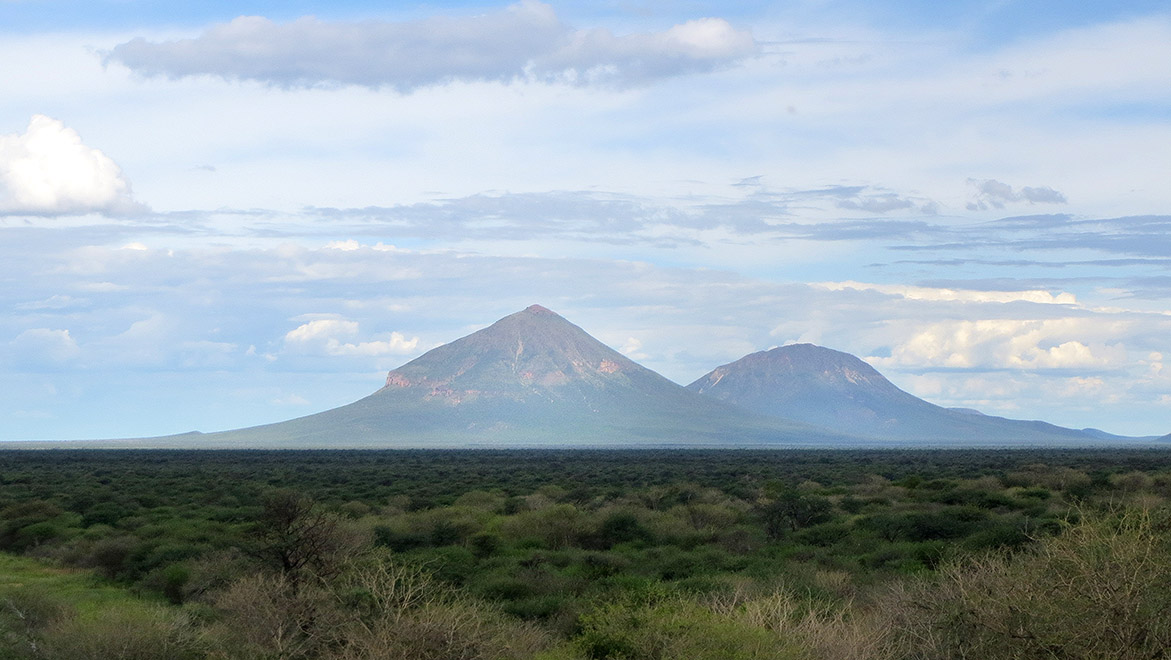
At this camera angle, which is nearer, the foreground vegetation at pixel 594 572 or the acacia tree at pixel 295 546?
the foreground vegetation at pixel 594 572

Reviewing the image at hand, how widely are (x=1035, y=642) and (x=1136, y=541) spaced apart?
6.21 feet

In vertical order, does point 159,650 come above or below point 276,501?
below

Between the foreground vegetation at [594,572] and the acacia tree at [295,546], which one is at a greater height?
the acacia tree at [295,546]

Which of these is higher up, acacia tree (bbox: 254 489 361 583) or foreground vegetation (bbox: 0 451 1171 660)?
acacia tree (bbox: 254 489 361 583)

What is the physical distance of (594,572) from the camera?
33.0 metres

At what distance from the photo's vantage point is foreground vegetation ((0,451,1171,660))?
16.2 m

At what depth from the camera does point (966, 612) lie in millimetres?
16156

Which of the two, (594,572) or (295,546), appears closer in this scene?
(295,546)

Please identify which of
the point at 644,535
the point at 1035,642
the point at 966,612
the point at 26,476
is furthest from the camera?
the point at 26,476

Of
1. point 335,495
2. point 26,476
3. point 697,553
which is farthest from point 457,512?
point 26,476

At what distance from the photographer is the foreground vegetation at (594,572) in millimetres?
16156

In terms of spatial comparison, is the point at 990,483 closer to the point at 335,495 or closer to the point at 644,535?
the point at 644,535

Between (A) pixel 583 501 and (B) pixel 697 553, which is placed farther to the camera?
(A) pixel 583 501

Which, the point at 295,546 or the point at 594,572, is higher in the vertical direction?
the point at 295,546
